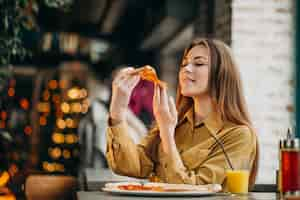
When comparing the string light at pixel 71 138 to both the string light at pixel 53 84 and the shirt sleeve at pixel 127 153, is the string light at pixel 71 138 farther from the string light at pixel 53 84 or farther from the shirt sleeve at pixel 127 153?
the shirt sleeve at pixel 127 153

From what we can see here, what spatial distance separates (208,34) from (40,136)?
8.66 m

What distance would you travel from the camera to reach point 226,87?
2.97 meters

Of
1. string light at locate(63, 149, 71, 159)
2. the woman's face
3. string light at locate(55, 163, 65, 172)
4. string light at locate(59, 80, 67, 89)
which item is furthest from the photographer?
string light at locate(59, 80, 67, 89)

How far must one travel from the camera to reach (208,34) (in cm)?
616

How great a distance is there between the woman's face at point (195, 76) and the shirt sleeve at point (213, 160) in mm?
222

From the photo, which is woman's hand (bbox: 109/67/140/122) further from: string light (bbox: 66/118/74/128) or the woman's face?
string light (bbox: 66/118/74/128)

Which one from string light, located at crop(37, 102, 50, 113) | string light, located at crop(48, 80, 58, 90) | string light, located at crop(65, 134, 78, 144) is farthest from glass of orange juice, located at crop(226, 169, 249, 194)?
string light, located at crop(48, 80, 58, 90)

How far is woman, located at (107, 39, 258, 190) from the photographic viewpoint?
2.77 m

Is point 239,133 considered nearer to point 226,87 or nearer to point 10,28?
point 226,87

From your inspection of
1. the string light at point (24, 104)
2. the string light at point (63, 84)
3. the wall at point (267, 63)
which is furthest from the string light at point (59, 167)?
the wall at point (267, 63)

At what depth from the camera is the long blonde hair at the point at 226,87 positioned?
2.95m

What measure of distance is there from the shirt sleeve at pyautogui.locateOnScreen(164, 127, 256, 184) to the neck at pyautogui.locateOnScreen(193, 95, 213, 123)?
0.18m

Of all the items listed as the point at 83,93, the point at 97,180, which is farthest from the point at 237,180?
the point at 83,93

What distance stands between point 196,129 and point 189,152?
0.48 ft
